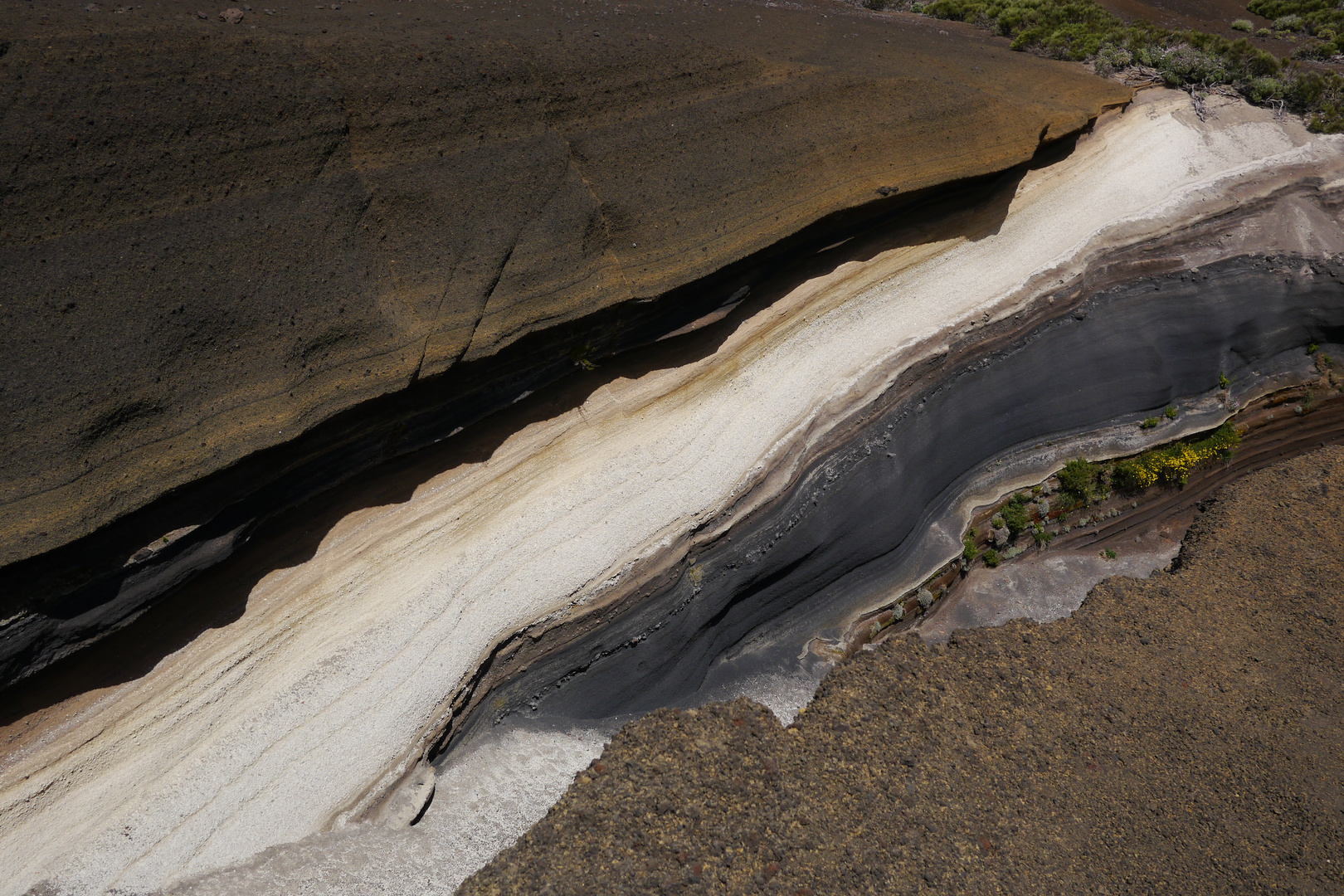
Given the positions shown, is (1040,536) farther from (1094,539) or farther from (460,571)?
(460,571)

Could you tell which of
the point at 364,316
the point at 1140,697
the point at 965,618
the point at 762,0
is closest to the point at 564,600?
the point at 364,316

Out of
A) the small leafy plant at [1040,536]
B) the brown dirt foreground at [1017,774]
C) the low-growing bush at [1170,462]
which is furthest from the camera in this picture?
the low-growing bush at [1170,462]

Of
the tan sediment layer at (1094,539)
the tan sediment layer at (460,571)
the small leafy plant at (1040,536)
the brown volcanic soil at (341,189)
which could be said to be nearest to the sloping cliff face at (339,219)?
the brown volcanic soil at (341,189)

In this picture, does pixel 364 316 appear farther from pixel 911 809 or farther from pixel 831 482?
pixel 911 809

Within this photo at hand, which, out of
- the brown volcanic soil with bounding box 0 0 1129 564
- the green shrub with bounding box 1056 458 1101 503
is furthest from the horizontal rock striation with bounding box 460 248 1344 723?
the brown volcanic soil with bounding box 0 0 1129 564

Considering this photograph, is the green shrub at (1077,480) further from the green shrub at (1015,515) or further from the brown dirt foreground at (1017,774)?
the brown dirt foreground at (1017,774)

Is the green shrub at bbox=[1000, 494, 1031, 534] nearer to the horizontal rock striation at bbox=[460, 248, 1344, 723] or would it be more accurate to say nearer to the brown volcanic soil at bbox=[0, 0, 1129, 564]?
the horizontal rock striation at bbox=[460, 248, 1344, 723]
